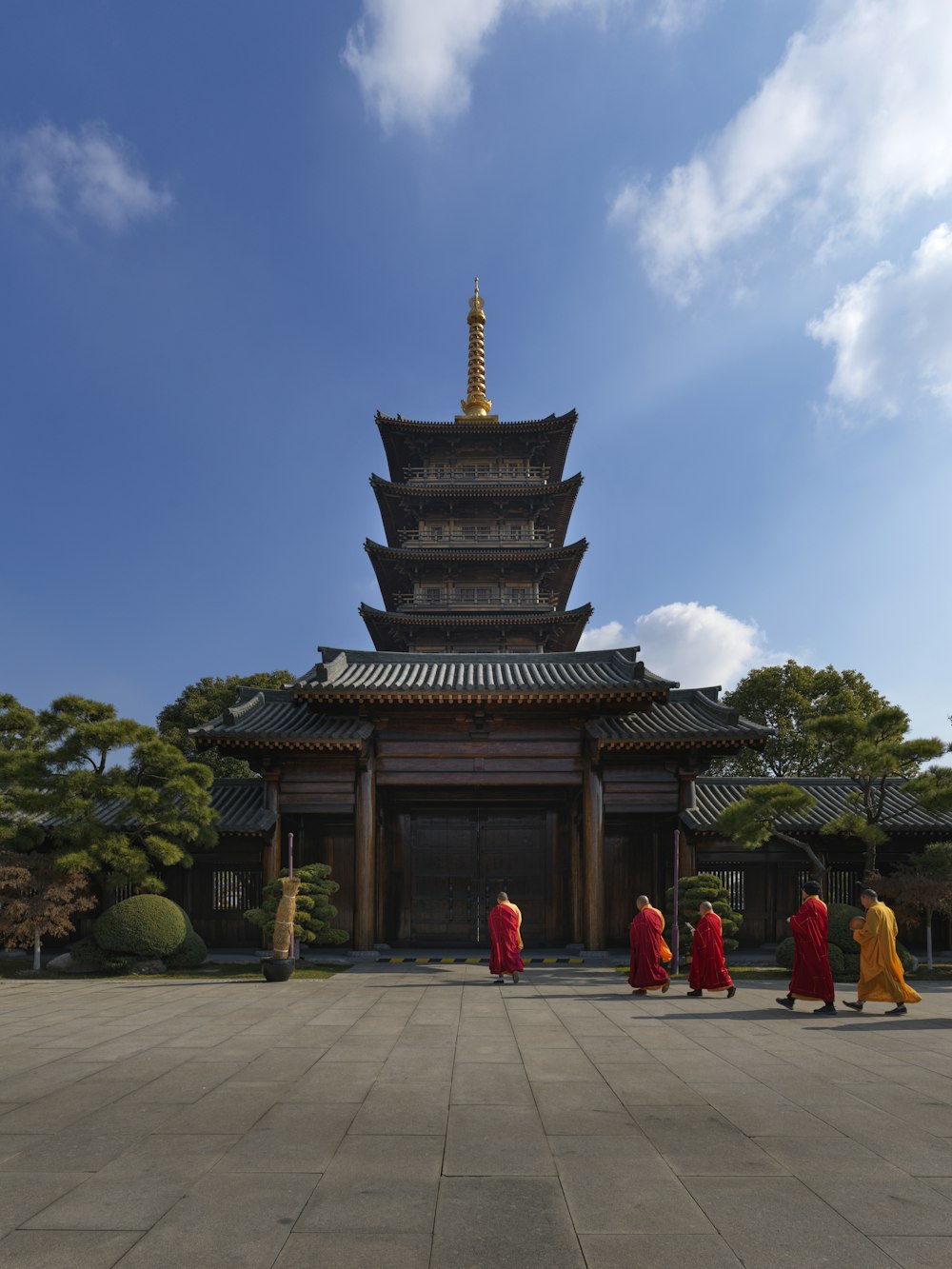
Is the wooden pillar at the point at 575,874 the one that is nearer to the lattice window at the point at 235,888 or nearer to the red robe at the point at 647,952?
the red robe at the point at 647,952

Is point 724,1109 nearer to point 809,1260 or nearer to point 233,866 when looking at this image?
point 809,1260

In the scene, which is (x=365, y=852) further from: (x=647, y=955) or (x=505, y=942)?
(x=647, y=955)

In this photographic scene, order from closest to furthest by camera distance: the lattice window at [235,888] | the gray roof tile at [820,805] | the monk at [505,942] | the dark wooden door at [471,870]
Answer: the monk at [505,942] < the gray roof tile at [820,805] < the lattice window at [235,888] < the dark wooden door at [471,870]

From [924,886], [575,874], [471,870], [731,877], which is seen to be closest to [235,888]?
[471,870]

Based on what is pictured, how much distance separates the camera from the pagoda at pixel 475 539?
27.8 metres

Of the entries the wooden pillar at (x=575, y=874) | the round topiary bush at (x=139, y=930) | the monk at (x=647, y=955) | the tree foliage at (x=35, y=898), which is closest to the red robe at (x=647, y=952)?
the monk at (x=647, y=955)

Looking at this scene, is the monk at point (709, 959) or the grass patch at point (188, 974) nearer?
the monk at point (709, 959)

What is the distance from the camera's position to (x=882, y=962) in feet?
34.6

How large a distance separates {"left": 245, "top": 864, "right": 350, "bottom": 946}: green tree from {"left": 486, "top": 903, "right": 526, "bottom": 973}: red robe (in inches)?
134

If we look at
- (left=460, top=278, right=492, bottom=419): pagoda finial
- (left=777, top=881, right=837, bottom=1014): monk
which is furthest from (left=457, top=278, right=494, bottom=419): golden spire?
(left=777, top=881, right=837, bottom=1014): monk

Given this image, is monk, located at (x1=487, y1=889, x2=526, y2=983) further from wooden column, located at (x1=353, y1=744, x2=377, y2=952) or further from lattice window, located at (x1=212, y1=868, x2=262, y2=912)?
lattice window, located at (x1=212, y1=868, x2=262, y2=912)

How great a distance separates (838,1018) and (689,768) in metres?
8.08

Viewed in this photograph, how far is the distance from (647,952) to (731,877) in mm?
7016

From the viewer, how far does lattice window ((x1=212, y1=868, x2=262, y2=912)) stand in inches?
717
